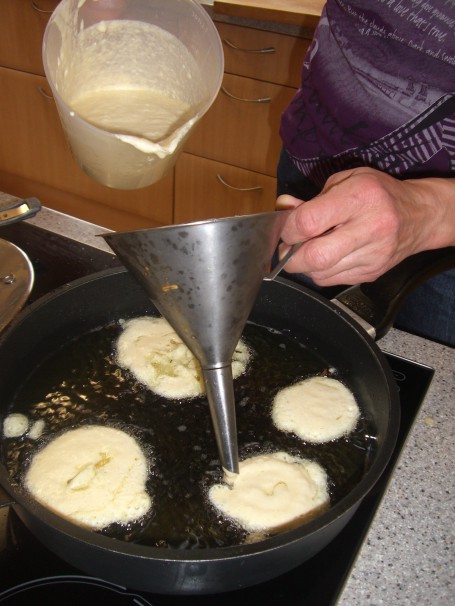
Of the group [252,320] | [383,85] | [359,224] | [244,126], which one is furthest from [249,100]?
[359,224]

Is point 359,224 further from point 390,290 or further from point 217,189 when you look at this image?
point 217,189

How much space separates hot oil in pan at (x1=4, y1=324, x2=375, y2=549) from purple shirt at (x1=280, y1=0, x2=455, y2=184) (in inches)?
13.2

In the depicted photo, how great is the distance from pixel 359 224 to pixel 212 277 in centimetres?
21

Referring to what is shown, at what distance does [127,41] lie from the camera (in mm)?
782

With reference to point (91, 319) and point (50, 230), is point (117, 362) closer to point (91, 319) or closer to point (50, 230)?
point (91, 319)

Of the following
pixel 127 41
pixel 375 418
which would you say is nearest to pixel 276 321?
pixel 375 418

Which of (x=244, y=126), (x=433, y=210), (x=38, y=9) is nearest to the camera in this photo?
(x=433, y=210)

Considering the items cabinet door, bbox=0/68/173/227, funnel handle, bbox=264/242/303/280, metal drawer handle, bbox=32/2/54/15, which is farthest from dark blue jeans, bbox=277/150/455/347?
metal drawer handle, bbox=32/2/54/15

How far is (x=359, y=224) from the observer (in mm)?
670

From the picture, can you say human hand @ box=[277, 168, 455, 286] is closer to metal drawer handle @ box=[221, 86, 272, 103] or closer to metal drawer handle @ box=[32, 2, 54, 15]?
metal drawer handle @ box=[221, 86, 272, 103]

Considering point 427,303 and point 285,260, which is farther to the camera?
point 427,303

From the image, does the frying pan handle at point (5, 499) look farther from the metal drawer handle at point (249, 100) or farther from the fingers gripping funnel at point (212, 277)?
the metal drawer handle at point (249, 100)

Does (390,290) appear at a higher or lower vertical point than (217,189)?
higher

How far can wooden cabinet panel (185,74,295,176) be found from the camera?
1766mm
